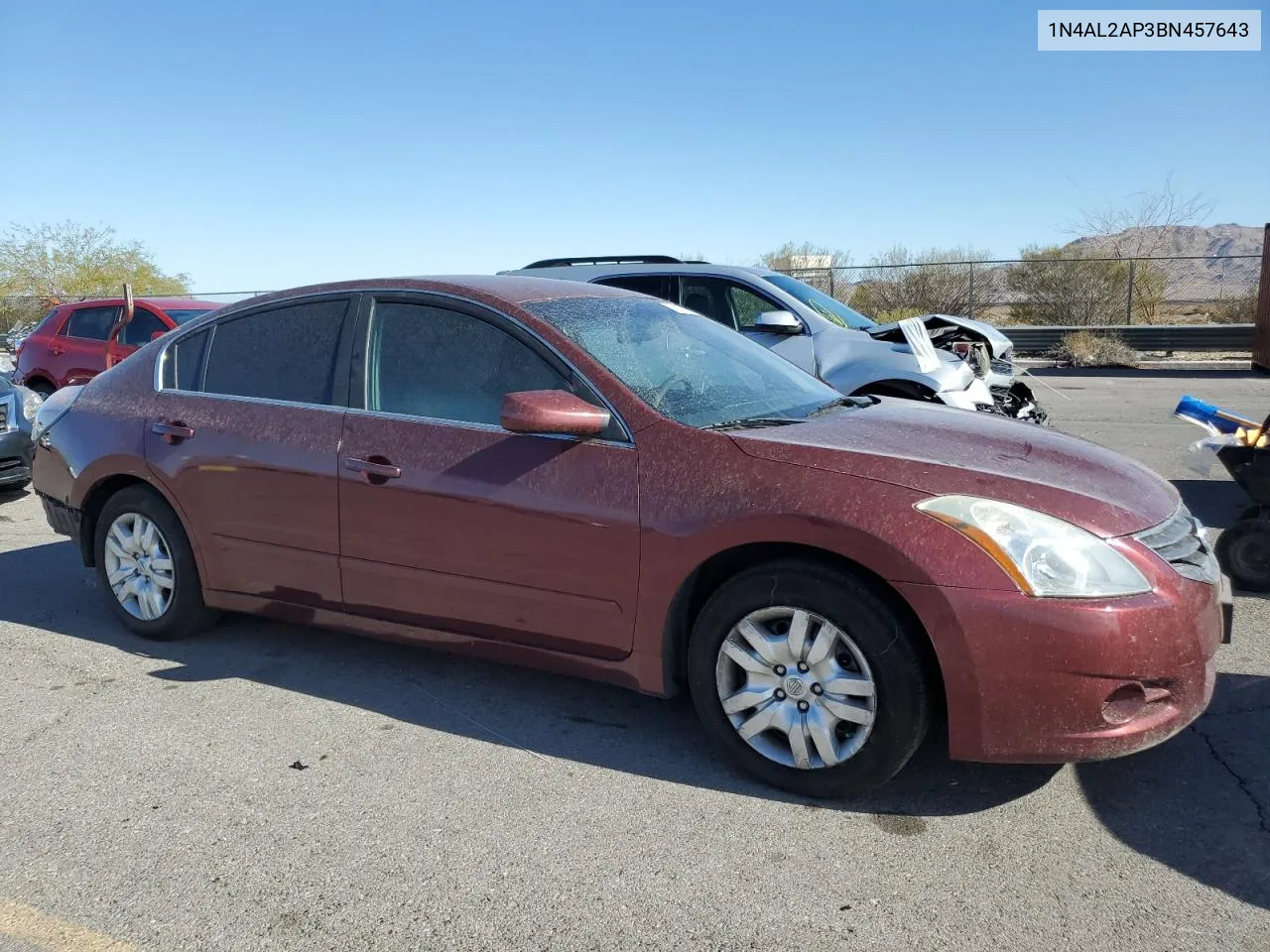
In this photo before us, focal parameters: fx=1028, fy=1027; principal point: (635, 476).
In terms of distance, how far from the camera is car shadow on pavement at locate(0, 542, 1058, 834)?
3.35 meters

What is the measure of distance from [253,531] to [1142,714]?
340cm

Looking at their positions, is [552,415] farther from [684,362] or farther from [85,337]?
[85,337]

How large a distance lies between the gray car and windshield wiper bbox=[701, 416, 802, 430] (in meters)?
4.08

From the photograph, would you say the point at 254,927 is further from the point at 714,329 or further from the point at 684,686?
the point at 714,329

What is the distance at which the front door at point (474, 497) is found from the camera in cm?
353

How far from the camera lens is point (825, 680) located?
317 centimetres

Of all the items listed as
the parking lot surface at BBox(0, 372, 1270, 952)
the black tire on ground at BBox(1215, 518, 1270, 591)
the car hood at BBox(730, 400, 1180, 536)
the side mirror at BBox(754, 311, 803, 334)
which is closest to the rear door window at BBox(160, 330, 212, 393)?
the parking lot surface at BBox(0, 372, 1270, 952)

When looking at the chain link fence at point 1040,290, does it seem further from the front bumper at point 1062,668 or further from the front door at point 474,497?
the front bumper at point 1062,668

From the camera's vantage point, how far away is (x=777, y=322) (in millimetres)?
8000

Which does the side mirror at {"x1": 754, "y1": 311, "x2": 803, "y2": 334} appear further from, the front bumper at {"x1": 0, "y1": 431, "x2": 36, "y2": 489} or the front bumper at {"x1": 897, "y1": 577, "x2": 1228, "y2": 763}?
the front bumper at {"x1": 0, "y1": 431, "x2": 36, "y2": 489}

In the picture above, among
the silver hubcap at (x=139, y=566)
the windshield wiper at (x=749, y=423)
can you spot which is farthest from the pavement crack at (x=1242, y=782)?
the silver hubcap at (x=139, y=566)

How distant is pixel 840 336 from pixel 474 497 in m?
5.29

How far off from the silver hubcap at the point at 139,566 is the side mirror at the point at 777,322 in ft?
15.9

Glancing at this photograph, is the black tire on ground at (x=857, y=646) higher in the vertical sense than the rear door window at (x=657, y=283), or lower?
lower
